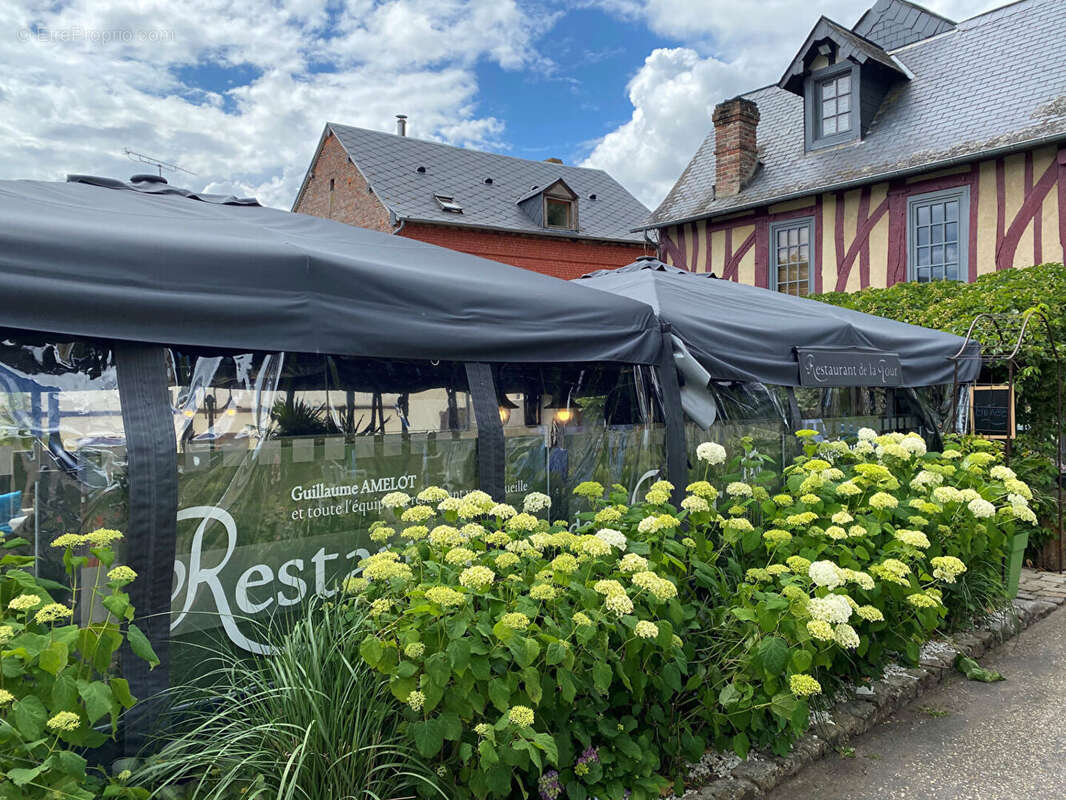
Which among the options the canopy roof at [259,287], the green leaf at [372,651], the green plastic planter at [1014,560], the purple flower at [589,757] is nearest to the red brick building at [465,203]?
the canopy roof at [259,287]

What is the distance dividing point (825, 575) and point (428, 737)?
4.72ft

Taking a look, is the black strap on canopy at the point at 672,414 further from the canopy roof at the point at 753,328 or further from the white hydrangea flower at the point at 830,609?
the white hydrangea flower at the point at 830,609

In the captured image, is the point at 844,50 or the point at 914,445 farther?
the point at 844,50

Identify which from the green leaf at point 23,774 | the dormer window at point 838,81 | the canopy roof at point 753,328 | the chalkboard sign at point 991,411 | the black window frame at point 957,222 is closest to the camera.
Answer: the green leaf at point 23,774

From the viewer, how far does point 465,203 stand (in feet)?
70.9

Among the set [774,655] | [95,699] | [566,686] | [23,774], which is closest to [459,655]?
[566,686]

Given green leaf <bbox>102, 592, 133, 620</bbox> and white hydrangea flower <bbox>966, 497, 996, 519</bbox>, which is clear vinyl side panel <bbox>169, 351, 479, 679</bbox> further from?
white hydrangea flower <bbox>966, 497, 996, 519</bbox>

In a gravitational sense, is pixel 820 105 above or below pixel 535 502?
above

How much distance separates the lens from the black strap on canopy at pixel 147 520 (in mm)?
2285

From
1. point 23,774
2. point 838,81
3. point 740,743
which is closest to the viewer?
point 23,774

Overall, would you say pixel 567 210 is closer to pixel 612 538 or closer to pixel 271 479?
pixel 271 479

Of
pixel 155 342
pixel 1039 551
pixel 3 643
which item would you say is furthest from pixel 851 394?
pixel 3 643

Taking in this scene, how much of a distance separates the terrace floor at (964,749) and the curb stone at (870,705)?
44 millimetres

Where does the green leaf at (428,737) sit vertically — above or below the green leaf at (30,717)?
below
